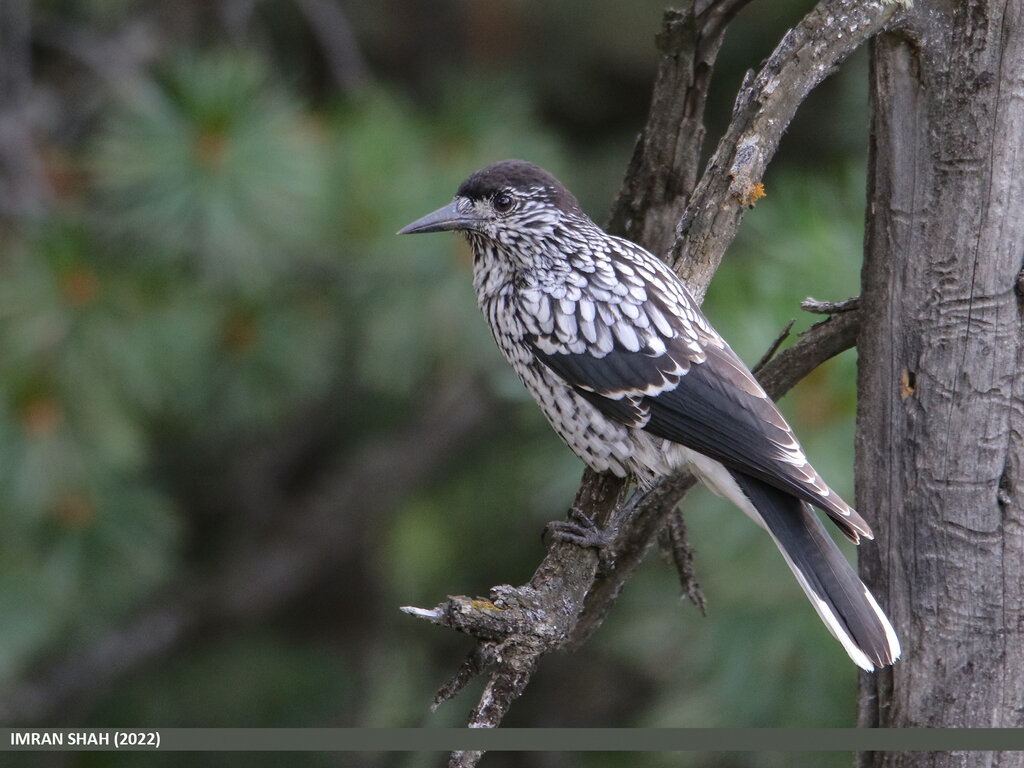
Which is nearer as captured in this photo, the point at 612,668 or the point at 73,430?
the point at 73,430

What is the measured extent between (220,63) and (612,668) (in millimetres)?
2799

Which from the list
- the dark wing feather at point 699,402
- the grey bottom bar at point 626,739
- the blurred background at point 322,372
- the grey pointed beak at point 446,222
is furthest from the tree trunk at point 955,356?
the grey pointed beak at point 446,222

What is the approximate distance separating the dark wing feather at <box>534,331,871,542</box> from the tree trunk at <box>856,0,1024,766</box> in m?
0.23

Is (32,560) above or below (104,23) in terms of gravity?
below

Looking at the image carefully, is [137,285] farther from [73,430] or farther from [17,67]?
[17,67]

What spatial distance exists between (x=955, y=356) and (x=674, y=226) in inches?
29.5

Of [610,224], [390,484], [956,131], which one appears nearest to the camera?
[956,131]

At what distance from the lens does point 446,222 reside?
8.53ft

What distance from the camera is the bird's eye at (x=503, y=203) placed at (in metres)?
2.62

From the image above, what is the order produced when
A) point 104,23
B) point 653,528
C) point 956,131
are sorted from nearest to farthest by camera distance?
point 956,131
point 653,528
point 104,23

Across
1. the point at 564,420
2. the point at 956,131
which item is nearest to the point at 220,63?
the point at 564,420

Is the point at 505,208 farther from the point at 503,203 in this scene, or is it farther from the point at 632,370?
the point at 632,370

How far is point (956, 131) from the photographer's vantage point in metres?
1.83

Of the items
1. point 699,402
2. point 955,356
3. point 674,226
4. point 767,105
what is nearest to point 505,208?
point 674,226
